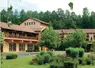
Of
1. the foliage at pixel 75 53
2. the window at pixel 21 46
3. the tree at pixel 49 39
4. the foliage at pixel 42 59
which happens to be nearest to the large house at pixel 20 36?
the window at pixel 21 46

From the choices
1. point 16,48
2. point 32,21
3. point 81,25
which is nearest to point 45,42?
point 16,48

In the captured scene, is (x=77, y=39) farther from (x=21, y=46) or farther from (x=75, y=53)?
(x=75, y=53)

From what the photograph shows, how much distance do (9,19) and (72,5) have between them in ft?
2.77

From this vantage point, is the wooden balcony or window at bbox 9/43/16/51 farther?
window at bbox 9/43/16/51

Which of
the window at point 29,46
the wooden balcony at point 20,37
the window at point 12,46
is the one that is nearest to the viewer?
the wooden balcony at point 20,37

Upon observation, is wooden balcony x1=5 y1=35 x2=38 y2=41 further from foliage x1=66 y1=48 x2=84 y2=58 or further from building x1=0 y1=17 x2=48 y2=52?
foliage x1=66 y1=48 x2=84 y2=58

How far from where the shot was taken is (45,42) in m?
57.0

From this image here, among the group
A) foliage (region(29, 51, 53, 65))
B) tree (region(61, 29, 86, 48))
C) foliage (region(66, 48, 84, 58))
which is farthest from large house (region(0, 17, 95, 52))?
foliage (region(29, 51, 53, 65))

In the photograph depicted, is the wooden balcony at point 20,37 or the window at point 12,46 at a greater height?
the wooden balcony at point 20,37

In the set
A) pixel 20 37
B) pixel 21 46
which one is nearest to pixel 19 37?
pixel 20 37

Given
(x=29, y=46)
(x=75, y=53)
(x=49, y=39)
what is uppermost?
(x=49, y=39)

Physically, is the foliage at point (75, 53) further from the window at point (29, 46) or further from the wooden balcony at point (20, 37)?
the window at point (29, 46)

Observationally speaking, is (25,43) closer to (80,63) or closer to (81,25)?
(80,63)

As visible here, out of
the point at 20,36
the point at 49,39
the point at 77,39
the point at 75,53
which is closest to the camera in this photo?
the point at 75,53
